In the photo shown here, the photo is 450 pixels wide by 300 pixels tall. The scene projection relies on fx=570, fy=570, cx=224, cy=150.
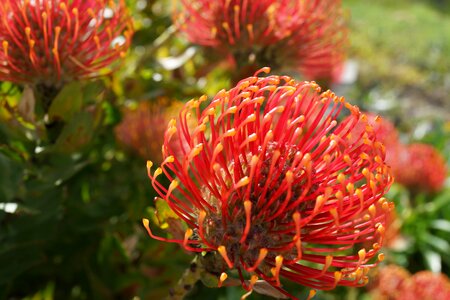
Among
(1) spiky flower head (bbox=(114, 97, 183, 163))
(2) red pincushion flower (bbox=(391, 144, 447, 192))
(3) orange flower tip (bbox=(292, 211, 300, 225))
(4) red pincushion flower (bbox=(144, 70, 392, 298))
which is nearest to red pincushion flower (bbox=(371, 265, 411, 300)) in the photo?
(2) red pincushion flower (bbox=(391, 144, 447, 192))

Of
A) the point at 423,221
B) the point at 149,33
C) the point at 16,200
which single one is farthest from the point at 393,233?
the point at 16,200

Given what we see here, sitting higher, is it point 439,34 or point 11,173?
point 11,173

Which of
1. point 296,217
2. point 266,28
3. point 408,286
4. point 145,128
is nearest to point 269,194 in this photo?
point 296,217

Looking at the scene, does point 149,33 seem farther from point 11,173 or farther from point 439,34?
point 439,34

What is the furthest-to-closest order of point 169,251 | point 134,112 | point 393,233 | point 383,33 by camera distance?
point 383,33 < point 393,233 < point 134,112 < point 169,251

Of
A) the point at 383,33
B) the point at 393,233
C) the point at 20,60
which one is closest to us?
the point at 20,60

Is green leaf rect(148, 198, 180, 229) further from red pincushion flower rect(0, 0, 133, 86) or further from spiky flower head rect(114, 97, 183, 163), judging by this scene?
spiky flower head rect(114, 97, 183, 163)

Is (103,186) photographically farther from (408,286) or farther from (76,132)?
(408,286)
